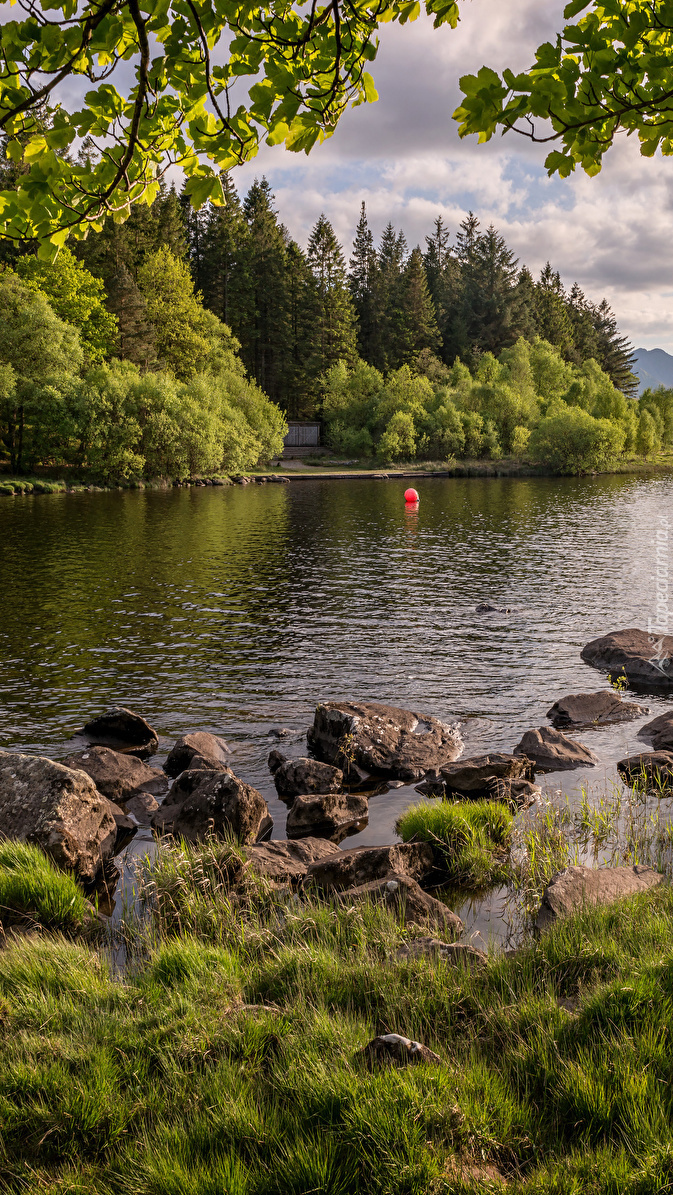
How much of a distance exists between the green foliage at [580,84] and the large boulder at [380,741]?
9.09 meters

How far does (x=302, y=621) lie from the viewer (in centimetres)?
2275

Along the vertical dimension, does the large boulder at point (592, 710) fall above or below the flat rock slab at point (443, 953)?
below

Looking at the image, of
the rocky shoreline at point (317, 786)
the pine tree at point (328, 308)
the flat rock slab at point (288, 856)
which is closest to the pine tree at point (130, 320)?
the pine tree at point (328, 308)

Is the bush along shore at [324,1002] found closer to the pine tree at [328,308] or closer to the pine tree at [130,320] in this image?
the pine tree at [130,320]

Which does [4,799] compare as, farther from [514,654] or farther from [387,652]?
[514,654]

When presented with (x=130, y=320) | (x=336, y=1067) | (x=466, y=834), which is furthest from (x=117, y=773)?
(x=130, y=320)

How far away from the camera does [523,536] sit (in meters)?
39.9

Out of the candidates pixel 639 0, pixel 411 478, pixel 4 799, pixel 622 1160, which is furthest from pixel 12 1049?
pixel 411 478

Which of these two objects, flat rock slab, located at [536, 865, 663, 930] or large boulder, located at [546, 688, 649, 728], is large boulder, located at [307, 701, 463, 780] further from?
flat rock slab, located at [536, 865, 663, 930]

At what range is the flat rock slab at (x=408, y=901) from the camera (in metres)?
6.82

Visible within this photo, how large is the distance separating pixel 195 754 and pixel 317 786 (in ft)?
6.93

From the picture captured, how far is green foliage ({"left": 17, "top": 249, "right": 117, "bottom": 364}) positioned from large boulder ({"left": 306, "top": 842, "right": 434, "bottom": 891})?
66.9m

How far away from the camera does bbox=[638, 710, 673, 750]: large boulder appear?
1291 centimetres

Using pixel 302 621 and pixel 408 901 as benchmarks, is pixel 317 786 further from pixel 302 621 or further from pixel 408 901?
pixel 302 621
